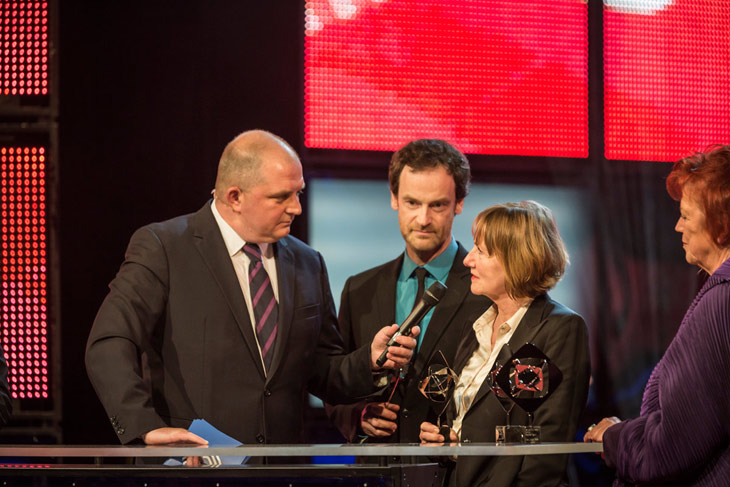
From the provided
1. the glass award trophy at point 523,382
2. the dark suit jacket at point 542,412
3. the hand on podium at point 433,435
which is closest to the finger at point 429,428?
the hand on podium at point 433,435

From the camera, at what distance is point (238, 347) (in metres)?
2.68

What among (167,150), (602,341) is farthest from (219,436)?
(602,341)

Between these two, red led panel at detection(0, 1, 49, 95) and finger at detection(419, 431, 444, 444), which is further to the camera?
red led panel at detection(0, 1, 49, 95)

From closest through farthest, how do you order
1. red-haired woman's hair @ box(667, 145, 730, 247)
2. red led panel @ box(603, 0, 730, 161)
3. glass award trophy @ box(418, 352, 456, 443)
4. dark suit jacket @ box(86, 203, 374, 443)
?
red-haired woman's hair @ box(667, 145, 730, 247) < glass award trophy @ box(418, 352, 456, 443) < dark suit jacket @ box(86, 203, 374, 443) < red led panel @ box(603, 0, 730, 161)

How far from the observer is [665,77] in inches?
168

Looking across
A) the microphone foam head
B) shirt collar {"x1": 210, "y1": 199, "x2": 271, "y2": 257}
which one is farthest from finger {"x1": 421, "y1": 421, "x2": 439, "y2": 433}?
shirt collar {"x1": 210, "y1": 199, "x2": 271, "y2": 257}

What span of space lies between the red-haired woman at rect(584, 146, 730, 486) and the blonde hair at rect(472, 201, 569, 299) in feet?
1.78

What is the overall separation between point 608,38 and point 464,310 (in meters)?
2.03

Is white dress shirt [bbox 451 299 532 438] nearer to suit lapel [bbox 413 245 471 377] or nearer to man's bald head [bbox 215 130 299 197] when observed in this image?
suit lapel [bbox 413 245 471 377]

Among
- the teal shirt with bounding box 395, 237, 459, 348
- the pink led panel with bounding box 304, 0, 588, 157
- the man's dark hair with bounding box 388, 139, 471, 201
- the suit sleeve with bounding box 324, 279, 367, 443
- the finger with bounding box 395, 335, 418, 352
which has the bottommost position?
the suit sleeve with bounding box 324, 279, 367, 443

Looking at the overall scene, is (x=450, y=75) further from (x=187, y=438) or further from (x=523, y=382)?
(x=187, y=438)

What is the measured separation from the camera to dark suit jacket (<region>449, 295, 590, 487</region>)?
216cm

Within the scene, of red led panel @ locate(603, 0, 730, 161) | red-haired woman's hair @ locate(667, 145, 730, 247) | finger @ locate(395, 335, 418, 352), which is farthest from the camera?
red led panel @ locate(603, 0, 730, 161)

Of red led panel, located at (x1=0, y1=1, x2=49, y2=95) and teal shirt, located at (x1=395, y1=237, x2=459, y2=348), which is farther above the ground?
red led panel, located at (x1=0, y1=1, x2=49, y2=95)
